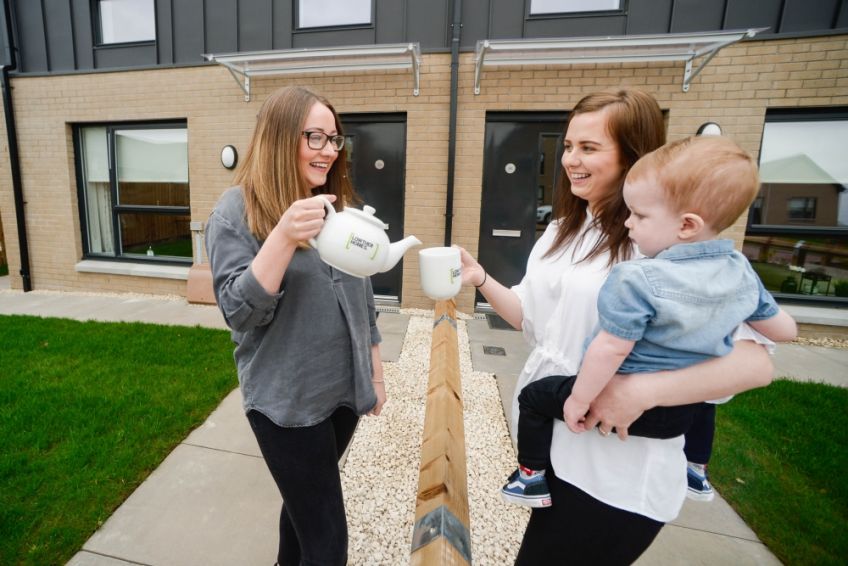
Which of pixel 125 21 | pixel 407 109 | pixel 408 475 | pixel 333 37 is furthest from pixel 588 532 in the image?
pixel 125 21

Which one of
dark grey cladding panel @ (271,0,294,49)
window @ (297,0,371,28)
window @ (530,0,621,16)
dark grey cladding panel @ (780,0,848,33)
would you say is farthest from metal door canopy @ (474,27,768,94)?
dark grey cladding panel @ (271,0,294,49)

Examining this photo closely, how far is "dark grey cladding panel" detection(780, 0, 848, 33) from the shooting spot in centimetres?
449

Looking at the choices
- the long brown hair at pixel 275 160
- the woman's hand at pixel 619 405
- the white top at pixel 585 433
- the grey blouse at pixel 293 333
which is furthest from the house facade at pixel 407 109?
the woman's hand at pixel 619 405

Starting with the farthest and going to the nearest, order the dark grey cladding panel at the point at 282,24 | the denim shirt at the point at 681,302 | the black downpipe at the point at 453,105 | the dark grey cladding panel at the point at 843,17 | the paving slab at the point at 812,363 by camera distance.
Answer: the dark grey cladding panel at the point at 282,24 < the black downpipe at the point at 453,105 < the dark grey cladding panel at the point at 843,17 < the paving slab at the point at 812,363 < the denim shirt at the point at 681,302

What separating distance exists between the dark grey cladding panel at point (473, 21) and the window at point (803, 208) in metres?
3.69

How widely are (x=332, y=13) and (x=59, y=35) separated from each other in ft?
15.2

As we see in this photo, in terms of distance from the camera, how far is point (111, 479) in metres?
2.32

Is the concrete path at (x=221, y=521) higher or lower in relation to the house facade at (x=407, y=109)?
lower

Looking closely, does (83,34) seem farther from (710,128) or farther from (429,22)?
(710,128)

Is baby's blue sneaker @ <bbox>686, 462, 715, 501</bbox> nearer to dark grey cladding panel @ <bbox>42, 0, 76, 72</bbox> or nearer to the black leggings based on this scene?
the black leggings

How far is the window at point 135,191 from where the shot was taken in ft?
20.7

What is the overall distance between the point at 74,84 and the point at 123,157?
1228mm

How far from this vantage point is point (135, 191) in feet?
21.6

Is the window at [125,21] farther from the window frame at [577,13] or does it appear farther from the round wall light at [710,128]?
the round wall light at [710,128]
